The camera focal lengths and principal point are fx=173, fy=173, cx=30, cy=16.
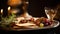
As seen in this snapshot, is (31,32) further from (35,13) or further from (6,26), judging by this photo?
(35,13)

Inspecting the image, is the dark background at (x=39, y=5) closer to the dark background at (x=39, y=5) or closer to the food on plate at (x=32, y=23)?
the dark background at (x=39, y=5)

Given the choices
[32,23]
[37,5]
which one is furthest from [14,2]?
[32,23]

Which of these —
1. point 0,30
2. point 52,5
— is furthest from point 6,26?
point 52,5

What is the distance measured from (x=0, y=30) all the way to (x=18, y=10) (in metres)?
0.79

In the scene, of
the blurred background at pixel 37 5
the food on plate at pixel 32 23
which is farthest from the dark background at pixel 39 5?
the food on plate at pixel 32 23

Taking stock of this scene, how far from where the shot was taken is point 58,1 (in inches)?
66.6

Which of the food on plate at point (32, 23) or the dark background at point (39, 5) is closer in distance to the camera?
the food on plate at point (32, 23)

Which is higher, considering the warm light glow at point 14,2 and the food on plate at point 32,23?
the warm light glow at point 14,2

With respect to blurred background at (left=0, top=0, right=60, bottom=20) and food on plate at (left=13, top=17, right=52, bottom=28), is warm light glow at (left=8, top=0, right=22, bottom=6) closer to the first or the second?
blurred background at (left=0, top=0, right=60, bottom=20)

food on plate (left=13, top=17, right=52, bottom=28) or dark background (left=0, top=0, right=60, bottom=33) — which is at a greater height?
dark background (left=0, top=0, right=60, bottom=33)

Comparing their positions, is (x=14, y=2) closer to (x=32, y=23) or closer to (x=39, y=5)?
(x=39, y=5)

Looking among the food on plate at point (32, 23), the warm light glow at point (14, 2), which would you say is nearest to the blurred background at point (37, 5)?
the warm light glow at point (14, 2)

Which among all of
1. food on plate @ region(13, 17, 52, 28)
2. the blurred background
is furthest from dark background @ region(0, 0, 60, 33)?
food on plate @ region(13, 17, 52, 28)

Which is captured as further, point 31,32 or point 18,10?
point 18,10
